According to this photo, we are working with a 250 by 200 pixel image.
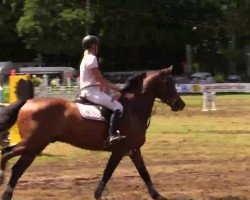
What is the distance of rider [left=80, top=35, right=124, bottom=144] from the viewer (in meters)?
10.0

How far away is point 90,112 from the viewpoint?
32.9ft

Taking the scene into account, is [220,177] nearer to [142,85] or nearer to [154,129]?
[142,85]

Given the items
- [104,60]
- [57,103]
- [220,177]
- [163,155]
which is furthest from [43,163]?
[104,60]

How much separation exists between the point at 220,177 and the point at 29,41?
1836 inches

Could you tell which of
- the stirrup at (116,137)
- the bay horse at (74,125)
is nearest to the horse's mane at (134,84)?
the bay horse at (74,125)

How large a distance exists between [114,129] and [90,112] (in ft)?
1.49

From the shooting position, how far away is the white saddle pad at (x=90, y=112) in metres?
10.0

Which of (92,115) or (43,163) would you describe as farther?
Answer: (43,163)

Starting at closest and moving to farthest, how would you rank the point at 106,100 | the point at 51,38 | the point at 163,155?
the point at 106,100 → the point at 163,155 → the point at 51,38

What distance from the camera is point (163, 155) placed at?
16.3 meters

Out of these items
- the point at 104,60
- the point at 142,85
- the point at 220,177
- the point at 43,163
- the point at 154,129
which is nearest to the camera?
the point at 142,85

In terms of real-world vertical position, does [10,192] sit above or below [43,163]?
above

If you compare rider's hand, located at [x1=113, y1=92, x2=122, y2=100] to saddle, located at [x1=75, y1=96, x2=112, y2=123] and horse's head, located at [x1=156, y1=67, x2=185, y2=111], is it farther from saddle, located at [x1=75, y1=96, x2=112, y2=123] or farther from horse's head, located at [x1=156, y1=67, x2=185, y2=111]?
horse's head, located at [x1=156, y1=67, x2=185, y2=111]

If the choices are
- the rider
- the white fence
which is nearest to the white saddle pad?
the rider
